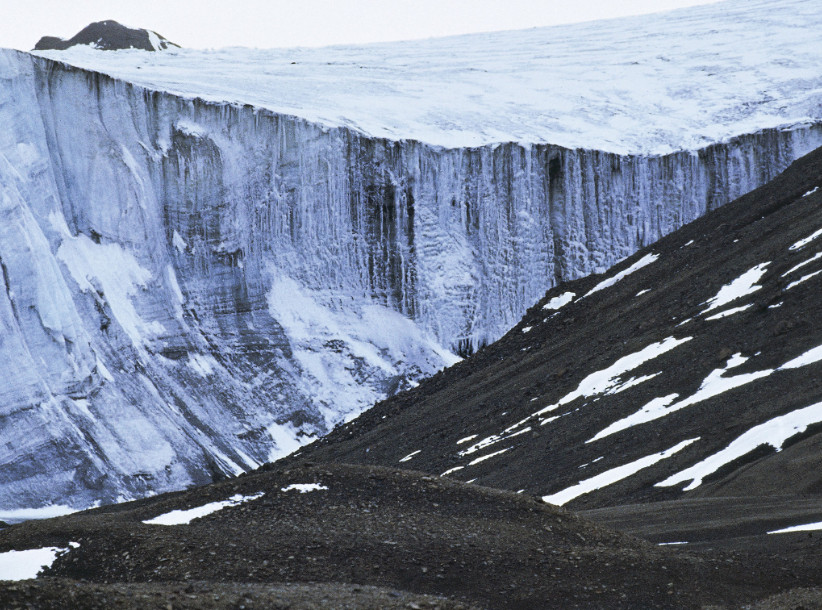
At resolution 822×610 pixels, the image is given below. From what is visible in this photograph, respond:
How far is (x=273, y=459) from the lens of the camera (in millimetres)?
29469

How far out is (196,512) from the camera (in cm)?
1330

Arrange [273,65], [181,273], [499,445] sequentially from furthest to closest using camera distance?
[273,65], [181,273], [499,445]

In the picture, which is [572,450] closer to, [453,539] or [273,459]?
[453,539]

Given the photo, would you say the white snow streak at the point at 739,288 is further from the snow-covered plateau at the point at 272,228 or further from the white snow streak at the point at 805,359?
the snow-covered plateau at the point at 272,228

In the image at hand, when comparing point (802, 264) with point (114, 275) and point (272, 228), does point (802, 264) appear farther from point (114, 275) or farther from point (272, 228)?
point (114, 275)

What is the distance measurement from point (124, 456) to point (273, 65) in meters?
19.3

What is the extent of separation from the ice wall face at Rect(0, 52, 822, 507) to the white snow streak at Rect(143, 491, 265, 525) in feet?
46.3

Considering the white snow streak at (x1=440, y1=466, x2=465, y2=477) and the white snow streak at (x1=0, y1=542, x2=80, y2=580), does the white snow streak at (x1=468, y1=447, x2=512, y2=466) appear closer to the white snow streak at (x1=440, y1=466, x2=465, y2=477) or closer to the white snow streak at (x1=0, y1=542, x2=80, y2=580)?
the white snow streak at (x1=440, y1=466, x2=465, y2=477)

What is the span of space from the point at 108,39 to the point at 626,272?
1347 inches

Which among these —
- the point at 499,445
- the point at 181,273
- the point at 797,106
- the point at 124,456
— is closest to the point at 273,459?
the point at 124,456

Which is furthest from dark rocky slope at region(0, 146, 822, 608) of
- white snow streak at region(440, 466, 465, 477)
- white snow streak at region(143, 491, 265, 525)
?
white snow streak at region(440, 466, 465, 477)

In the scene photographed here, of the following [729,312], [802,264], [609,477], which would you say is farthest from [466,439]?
[802,264]

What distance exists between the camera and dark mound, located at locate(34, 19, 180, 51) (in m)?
55.7

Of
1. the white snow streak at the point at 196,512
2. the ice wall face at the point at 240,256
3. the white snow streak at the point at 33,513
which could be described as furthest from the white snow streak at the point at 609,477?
the white snow streak at the point at 33,513
